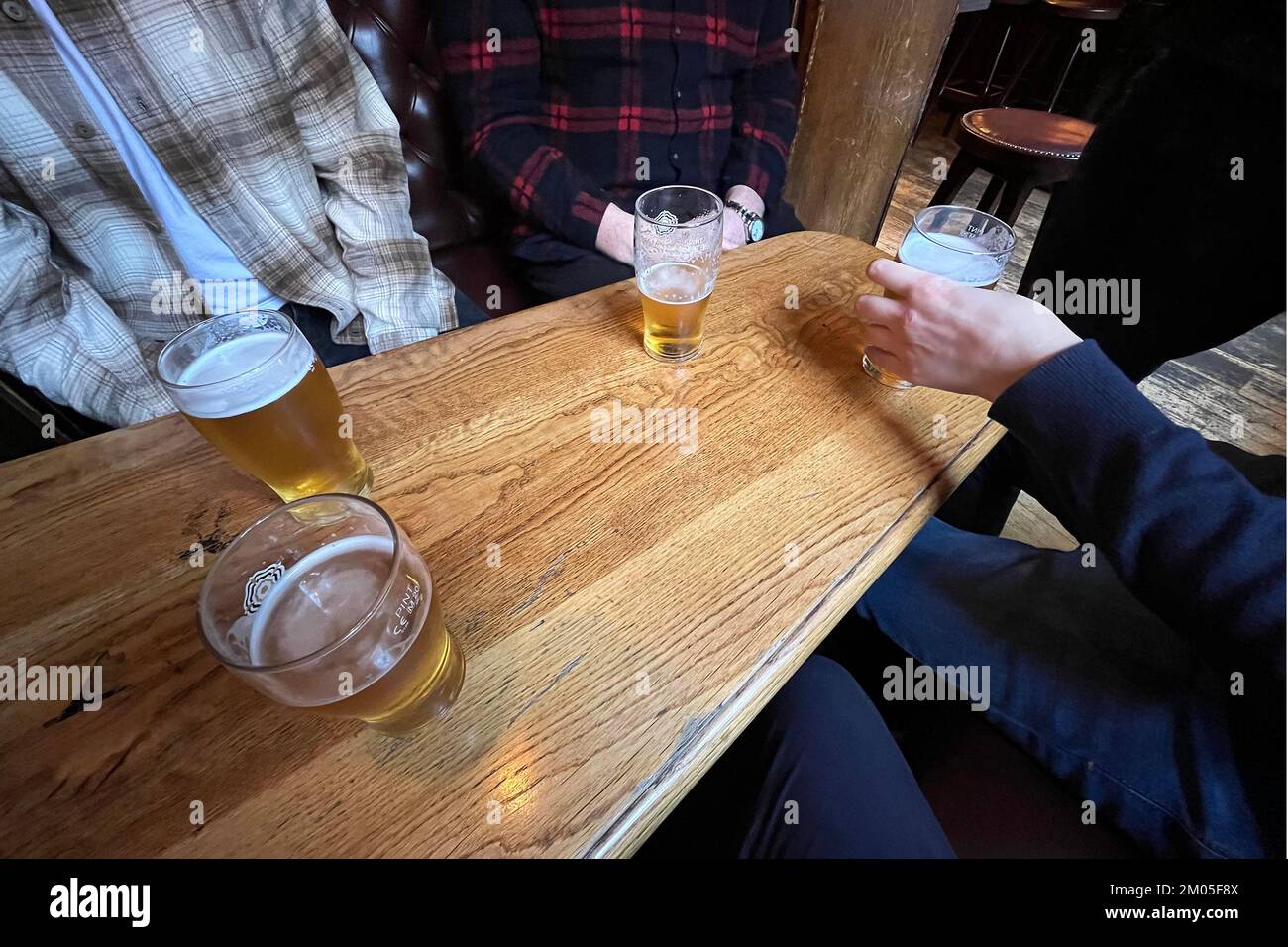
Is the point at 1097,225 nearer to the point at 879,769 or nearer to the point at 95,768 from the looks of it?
the point at 879,769

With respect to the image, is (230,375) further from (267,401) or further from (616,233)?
(616,233)

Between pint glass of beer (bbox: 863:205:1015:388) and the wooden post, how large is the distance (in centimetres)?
150

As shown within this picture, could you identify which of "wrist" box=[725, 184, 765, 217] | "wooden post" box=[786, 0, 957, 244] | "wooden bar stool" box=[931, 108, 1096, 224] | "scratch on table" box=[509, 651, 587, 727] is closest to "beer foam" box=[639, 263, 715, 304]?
"scratch on table" box=[509, 651, 587, 727]

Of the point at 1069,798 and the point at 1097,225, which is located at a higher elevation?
the point at 1097,225

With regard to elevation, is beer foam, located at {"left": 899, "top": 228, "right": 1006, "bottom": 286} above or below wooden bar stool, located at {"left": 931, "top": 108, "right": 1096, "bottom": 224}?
above

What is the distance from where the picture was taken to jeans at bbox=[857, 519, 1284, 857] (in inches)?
23.8

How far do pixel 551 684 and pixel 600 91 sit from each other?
4.90ft

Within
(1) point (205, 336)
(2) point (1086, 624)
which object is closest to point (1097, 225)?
(2) point (1086, 624)

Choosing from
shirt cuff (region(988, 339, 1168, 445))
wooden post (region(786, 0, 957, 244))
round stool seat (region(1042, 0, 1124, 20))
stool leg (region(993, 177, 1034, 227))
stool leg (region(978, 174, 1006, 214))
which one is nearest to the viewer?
shirt cuff (region(988, 339, 1168, 445))

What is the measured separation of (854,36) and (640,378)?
1.94m

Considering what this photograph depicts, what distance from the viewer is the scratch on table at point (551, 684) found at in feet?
1.61

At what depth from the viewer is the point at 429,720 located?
0.49 meters

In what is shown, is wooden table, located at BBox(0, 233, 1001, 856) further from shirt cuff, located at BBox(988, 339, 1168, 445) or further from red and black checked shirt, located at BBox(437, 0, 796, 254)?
red and black checked shirt, located at BBox(437, 0, 796, 254)

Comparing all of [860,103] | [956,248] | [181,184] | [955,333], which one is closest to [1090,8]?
[860,103]
